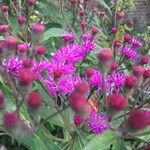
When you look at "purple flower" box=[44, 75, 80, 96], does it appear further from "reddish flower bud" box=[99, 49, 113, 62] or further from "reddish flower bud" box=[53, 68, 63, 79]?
"reddish flower bud" box=[99, 49, 113, 62]

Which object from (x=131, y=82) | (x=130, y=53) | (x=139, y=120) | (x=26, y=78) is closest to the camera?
(x=139, y=120)

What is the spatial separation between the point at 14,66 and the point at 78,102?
47cm

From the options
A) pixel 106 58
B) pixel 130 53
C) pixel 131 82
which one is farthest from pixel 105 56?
pixel 130 53

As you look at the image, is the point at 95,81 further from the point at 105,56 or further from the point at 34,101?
the point at 34,101

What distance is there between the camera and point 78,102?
1.19 m

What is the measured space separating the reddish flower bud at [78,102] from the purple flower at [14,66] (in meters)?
0.41

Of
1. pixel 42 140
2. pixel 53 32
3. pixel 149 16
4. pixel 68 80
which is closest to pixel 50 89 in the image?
pixel 68 80

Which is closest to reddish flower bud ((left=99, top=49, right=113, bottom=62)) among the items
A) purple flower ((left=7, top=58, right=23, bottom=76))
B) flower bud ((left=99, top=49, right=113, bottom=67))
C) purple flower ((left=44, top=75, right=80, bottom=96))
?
flower bud ((left=99, top=49, right=113, bottom=67))

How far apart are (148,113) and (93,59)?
1392mm

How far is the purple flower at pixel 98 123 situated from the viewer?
1.54m

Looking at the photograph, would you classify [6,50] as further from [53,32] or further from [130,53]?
[53,32]

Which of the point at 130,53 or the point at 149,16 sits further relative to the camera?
the point at 149,16

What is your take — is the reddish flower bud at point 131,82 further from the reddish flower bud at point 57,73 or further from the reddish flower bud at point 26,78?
the reddish flower bud at point 26,78

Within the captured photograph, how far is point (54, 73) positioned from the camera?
1.54 meters
